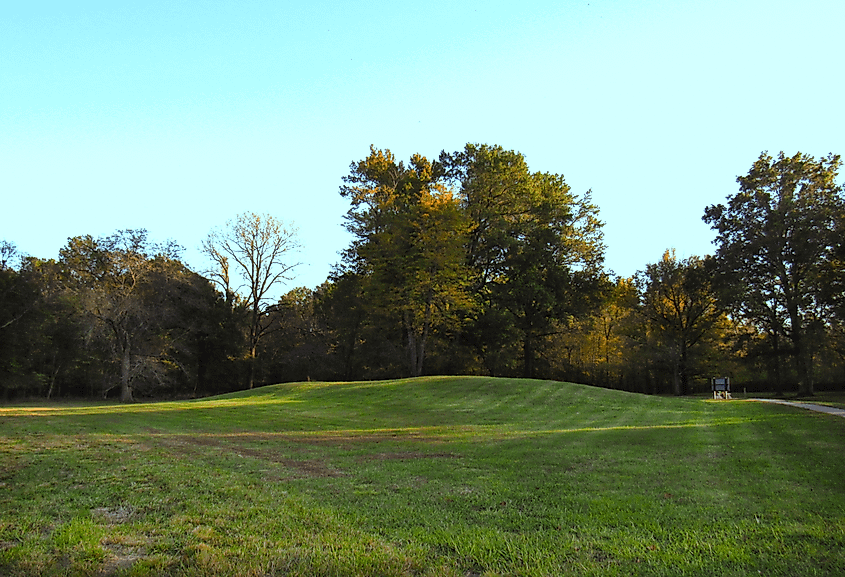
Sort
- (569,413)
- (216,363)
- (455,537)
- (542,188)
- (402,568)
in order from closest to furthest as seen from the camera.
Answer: (402,568)
(455,537)
(569,413)
(542,188)
(216,363)

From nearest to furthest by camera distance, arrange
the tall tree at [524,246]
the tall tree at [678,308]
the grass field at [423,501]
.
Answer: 1. the grass field at [423,501]
2. the tall tree at [524,246]
3. the tall tree at [678,308]

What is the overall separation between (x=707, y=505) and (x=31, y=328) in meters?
41.2

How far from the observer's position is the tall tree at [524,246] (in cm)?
3662

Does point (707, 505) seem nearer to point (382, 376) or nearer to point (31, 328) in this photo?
point (382, 376)

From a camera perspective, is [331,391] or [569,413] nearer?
[569,413]

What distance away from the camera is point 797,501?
5.55 meters

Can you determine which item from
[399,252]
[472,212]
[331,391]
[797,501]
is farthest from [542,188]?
[797,501]

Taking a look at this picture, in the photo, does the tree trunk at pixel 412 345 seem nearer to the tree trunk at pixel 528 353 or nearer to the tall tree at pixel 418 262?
the tall tree at pixel 418 262

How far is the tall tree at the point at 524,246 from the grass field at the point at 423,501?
24.3 meters

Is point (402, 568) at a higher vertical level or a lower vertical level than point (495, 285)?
lower

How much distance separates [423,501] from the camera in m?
5.76

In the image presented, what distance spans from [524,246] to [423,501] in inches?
1283

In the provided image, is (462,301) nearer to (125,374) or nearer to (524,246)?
(524,246)

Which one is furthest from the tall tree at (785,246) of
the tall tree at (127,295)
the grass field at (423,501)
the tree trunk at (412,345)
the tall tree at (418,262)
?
the tall tree at (127,295)
